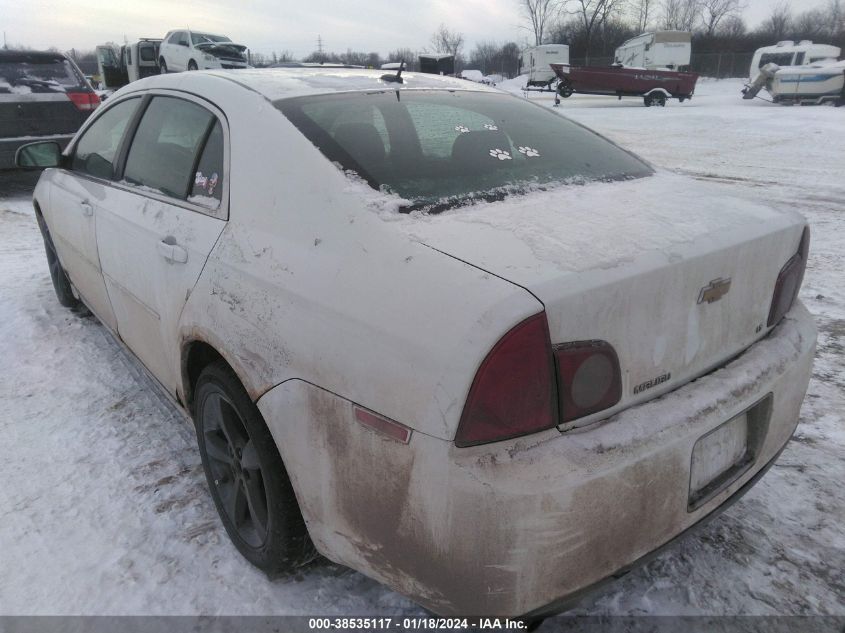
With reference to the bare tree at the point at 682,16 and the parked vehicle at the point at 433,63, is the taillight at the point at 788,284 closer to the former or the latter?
the parked vehicle at the point at 433,63

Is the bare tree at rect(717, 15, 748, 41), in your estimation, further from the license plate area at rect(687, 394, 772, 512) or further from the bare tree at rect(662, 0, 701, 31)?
the license plate area at rect(687, 394, 772, 512)

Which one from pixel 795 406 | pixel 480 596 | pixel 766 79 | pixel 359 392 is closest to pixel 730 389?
pixel 795 406

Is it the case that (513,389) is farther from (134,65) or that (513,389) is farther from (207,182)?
(134,65)

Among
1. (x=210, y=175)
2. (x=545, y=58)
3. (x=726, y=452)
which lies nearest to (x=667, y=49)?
(x=545, y=58)

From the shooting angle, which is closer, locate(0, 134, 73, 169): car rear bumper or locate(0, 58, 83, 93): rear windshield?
locate(0, 134, 73, 169): car rear bumper

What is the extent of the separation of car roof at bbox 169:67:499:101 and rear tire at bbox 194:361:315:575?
1.04 meters

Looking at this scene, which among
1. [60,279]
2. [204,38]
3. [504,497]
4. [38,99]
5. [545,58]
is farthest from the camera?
[545,58]

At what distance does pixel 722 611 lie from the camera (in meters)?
1.84

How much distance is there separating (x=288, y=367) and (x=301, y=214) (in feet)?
1.48

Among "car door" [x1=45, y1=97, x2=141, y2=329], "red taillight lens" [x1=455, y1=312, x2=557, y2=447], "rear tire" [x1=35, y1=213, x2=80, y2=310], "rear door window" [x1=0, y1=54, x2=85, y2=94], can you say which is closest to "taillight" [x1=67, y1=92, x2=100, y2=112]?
"rear door window" [x1=0, y1=54, x2=85, y2=94]

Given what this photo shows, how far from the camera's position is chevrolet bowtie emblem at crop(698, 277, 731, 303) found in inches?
61.7

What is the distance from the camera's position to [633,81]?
23.5 meters

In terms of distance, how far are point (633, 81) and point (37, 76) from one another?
70.8 feet

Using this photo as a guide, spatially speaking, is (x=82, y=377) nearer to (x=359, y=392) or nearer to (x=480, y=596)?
(x=359, y=392)
